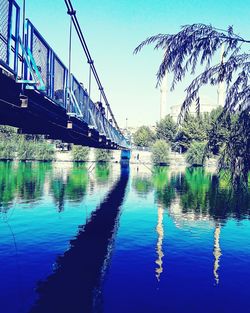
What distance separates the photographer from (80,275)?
48.1 ft

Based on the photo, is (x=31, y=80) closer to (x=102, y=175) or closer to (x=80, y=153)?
(x=102, y=175)

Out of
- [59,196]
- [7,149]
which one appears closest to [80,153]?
[7,149]

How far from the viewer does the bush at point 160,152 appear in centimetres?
10450

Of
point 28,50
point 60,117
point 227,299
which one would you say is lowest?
point 227,299

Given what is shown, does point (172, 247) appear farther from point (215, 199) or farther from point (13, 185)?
point (13, 185)

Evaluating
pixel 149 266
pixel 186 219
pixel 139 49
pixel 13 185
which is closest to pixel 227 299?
pixel 149 266

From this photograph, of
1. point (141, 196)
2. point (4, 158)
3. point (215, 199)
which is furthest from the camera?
point (4, 158)

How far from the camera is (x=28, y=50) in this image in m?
9.38

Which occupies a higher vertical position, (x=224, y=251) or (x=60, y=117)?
(x=60, y=117)

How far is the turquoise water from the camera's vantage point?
12055mm

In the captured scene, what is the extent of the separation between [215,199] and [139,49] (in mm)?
34226

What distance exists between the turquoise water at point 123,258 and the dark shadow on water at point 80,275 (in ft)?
0.13

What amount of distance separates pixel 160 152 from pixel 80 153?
26483 millimetres

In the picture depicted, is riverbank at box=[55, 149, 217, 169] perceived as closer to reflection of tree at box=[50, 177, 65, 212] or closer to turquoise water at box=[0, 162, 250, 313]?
reflection of tree at box=[50, 177, 65, 212]
